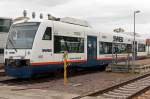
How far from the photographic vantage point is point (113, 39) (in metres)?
26.6

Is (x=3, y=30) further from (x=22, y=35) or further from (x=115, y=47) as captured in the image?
(x=22, y=35)

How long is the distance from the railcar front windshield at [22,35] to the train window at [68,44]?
1563 millimetres

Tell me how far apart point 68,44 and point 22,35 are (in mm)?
3176

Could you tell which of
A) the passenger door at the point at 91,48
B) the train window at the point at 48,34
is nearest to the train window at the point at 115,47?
the passenger door at the point at 91,48

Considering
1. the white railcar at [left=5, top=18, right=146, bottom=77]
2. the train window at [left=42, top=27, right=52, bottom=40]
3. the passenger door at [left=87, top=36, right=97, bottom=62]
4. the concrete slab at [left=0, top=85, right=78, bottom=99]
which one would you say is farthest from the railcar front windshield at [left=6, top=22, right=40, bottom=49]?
the passenger door at [left=87, top=36, right=97, bottom=62]

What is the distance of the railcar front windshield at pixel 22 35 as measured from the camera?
16.6 metres

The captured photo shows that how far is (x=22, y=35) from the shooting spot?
17.1 meters

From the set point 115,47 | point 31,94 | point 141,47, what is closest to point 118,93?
point 31,94

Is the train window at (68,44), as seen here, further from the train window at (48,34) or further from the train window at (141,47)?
the train window at (141,47)

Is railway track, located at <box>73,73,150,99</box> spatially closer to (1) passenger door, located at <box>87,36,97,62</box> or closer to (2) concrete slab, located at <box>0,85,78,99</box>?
(2) concrete slab, located at <box>0,85,78,99</box>

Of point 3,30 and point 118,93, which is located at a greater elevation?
point 3,30

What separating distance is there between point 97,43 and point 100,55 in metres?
1.00

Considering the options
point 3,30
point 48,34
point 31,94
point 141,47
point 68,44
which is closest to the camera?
point 31,94

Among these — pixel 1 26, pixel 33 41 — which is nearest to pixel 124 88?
pixel 33 41
